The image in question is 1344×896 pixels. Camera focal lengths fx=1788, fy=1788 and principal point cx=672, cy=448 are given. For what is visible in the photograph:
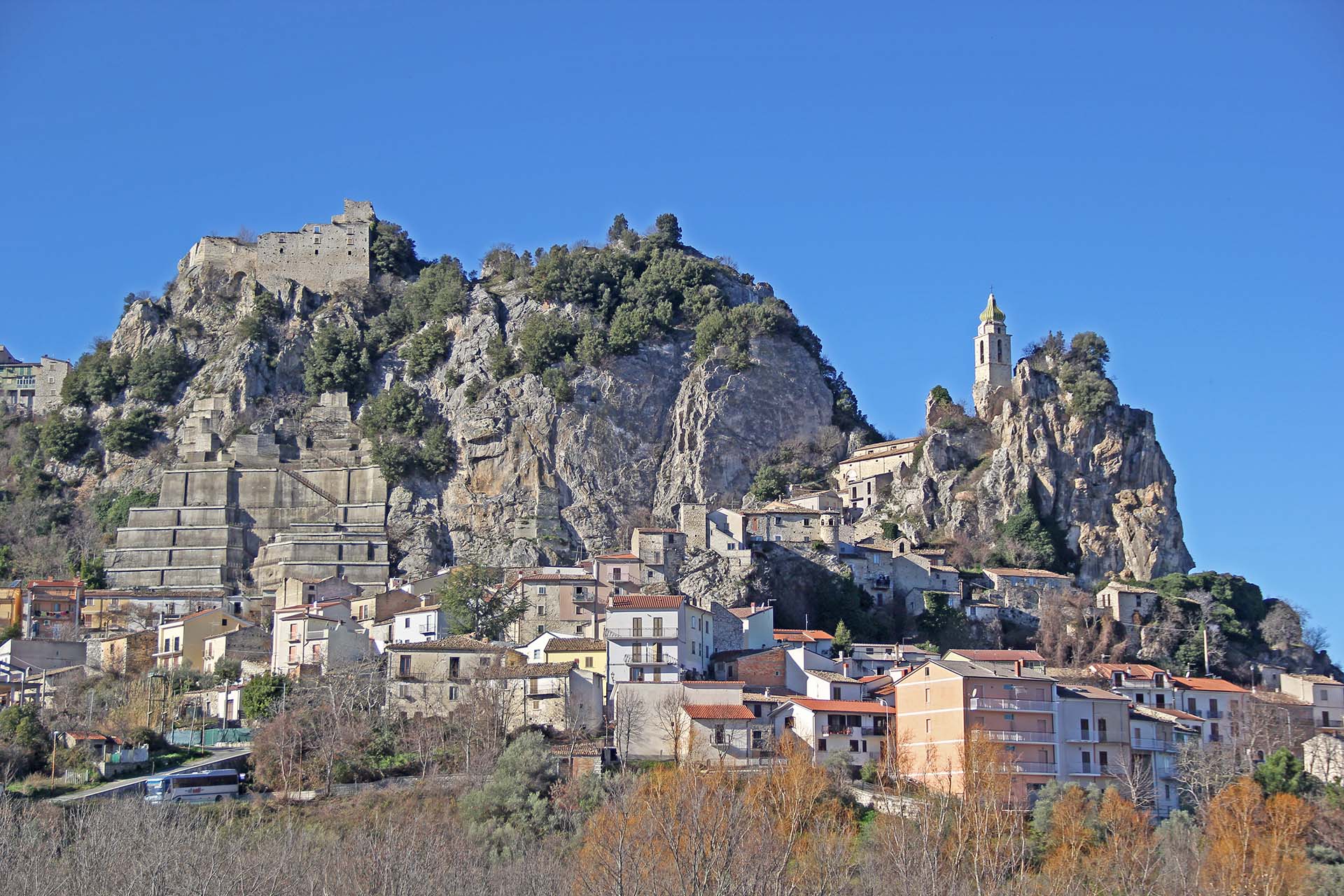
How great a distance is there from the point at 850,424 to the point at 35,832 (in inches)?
2193

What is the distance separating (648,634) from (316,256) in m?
49.2

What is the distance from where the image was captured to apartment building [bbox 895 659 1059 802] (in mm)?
57969

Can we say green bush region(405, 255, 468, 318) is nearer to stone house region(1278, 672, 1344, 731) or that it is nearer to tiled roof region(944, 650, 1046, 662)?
tiled roof region(944, 650, 1046, 662)

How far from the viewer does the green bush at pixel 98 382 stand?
101m

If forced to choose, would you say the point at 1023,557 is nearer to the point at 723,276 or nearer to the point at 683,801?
the point at 723,276

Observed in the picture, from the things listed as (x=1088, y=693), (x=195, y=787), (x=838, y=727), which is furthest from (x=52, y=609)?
(x=1088, y=693)

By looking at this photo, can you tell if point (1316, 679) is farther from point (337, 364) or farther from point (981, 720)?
point (337, 364)

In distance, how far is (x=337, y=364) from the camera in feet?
317

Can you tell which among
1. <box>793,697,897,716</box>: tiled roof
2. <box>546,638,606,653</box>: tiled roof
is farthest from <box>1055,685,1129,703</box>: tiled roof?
<box>546,638,606,653</box>: tiled roof

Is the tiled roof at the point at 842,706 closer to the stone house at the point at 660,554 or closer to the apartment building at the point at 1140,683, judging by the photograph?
the apartment building at the point at 1140,683

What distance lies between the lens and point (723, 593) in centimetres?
7431

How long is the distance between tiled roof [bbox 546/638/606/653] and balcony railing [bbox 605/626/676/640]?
85cm

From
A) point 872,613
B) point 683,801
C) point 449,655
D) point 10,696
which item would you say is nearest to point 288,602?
point 10,696

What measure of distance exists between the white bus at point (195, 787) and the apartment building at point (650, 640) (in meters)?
13.8
